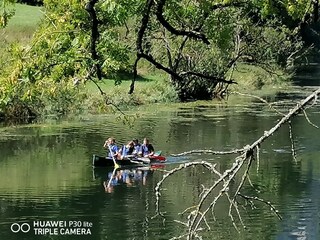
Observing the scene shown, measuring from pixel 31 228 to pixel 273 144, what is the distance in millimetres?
13982

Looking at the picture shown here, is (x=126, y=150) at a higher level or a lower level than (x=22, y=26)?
lower

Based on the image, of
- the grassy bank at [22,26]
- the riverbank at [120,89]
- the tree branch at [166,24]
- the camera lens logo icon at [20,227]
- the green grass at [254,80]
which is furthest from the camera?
the grassy bank at [22,26]

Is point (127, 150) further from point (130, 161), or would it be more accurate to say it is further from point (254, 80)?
point (254, 80)

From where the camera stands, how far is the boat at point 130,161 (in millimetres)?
23844

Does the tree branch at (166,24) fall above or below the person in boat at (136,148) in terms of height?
above

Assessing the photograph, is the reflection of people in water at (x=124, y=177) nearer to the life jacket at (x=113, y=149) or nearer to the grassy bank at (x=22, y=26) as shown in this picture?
the life jacket at (x=113, y=149)

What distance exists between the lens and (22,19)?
53.9 meters

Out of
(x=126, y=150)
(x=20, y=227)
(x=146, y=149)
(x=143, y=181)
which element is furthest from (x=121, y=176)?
(x=20, y=227)

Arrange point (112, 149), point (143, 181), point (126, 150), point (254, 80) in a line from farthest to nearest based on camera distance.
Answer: point (254, 80)
point (126, 150)
point (112, 149)
point (143, 181)

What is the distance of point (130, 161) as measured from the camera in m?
25.0

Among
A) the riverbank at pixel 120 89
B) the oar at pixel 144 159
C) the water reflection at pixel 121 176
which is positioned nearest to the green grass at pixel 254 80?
the riverbank at pixel 120 89

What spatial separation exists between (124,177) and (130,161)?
1.73m

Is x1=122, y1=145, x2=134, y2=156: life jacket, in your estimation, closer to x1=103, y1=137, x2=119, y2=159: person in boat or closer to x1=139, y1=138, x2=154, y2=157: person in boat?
x1=103, y1=137, x2=119, y2=159: person in boat

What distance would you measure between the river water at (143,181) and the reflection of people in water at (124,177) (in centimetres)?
3
